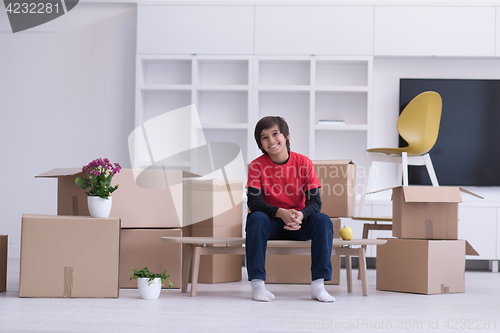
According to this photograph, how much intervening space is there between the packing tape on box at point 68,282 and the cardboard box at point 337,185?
4.22 feet

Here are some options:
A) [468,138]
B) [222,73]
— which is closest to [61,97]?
[222,73]

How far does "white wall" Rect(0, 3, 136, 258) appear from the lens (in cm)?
405

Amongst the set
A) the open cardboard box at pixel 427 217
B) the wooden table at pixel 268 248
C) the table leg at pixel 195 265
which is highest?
the open cardboard box at pixel 427 217

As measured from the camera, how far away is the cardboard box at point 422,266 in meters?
2.33

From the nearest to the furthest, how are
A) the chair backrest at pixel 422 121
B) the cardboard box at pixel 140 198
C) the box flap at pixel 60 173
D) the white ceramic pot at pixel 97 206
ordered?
the white ceramic pot at pixel 97 206, the box flap at pixel 60 173, the cardboard box at pixel 140 198, the chair backrest at pixel 422 121

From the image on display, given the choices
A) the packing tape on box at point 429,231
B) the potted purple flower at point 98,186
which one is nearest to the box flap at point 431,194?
the packing tape on box at point 429,231

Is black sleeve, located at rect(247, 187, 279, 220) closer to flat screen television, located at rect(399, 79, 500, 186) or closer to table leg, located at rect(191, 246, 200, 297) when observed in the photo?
table leg, located at rect(191, 246, 200, 297)

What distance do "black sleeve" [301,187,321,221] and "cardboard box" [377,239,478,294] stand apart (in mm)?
444

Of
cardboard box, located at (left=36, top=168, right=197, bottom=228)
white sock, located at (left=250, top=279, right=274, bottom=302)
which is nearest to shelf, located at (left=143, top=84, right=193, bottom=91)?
cardboard box, located at (left=36, top=168, right=197, bottom=228)

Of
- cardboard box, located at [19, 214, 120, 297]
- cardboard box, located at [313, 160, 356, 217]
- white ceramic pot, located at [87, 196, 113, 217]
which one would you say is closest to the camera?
cardboard box, located at [19, 214, 120, 297]

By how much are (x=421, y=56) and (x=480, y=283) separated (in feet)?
5.91

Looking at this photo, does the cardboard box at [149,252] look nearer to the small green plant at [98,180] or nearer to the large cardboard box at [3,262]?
the small green plant at [98,180]

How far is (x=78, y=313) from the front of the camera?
174 cm

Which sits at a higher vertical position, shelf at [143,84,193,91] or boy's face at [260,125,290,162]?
shelf at [143,84,193,91]
